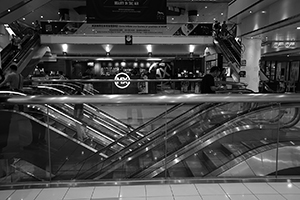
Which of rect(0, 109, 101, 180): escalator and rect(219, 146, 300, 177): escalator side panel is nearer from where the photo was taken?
rect(0, 109, 101, 180): escalator

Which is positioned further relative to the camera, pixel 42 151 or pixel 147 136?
pixel 147 136

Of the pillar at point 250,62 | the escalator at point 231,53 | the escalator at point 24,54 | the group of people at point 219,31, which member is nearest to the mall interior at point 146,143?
the escalator at point 24,54

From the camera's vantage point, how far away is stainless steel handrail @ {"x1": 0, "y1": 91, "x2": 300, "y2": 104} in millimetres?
2982

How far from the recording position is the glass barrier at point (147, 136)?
10.5 ft

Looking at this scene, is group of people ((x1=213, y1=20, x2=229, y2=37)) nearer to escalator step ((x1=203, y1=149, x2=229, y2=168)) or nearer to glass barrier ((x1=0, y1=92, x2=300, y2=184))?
glass barrier ((x1=0, y1=92, x2=300, y2=184))

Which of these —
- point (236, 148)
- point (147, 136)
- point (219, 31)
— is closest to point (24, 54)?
point (147, 136)

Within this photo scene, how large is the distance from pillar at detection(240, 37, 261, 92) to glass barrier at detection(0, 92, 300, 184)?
820 centimetres

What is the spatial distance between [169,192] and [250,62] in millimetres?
9855

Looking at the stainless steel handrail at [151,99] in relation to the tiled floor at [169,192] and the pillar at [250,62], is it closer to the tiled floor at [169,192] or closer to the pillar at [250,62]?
the tiled floor at [169,192]

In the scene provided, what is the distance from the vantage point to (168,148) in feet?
12.1

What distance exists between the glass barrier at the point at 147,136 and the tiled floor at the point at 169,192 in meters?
0.25

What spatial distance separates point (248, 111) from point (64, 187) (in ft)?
9.22

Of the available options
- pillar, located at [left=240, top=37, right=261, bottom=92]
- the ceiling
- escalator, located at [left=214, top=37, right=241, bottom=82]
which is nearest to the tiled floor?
pillar, located at [left=240, top=37, right=261, bottom=92]

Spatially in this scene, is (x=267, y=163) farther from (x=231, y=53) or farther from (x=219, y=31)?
(x=219, y=31)
